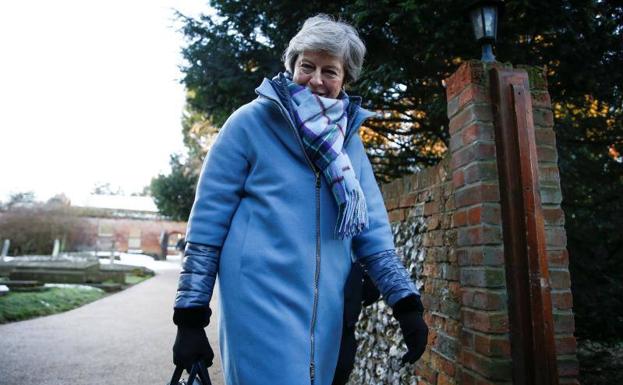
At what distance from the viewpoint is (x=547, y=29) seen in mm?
3650

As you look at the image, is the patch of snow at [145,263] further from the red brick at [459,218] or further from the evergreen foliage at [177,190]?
the red brick at [459,218]

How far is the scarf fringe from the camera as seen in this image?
141 cm

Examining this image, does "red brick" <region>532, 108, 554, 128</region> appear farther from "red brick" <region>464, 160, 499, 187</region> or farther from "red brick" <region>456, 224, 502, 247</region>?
"red brick" <region>456, 224, 502, 247</region>

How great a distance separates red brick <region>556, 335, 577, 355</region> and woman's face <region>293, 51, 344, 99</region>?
147 cm

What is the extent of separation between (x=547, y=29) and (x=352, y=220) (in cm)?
331

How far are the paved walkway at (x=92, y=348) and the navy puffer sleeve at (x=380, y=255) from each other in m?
3.18

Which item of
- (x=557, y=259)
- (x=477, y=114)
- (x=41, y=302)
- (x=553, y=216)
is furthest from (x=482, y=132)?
(x=41, y=302)

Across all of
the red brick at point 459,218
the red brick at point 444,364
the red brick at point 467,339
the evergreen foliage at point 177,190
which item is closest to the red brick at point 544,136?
the red brick at point 459,218

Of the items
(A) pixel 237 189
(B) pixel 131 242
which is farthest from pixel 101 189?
(A) pixel 237 189

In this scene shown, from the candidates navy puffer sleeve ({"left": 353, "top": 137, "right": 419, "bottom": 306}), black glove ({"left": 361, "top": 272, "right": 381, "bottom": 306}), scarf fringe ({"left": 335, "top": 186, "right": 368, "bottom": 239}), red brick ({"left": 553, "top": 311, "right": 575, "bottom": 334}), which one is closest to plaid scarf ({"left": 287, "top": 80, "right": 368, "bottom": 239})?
scarf fringe ({"left": 335, "top": 186, "right": 368, "bottom": 239})

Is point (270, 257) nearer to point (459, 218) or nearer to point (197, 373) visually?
point (197, 373)

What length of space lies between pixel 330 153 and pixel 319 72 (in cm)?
36

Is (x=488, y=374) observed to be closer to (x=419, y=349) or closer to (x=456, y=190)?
(x=419, y=349)

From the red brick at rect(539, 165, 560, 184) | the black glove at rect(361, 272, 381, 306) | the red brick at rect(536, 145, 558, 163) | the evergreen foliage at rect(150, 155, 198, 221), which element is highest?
the evergreen foliage at rect(150, 155, 198, 221)
